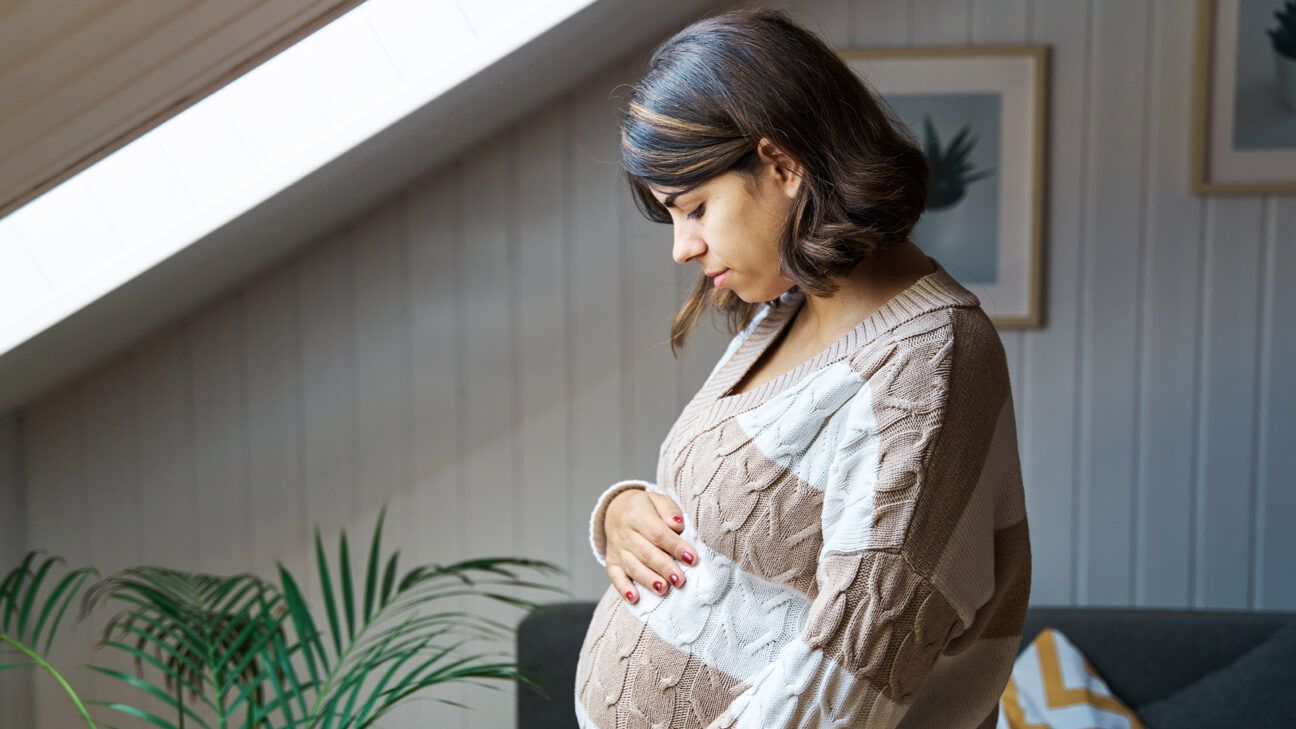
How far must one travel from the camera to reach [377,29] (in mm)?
1544

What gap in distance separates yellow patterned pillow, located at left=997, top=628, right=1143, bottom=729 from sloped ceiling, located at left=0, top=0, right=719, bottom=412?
1324 mm

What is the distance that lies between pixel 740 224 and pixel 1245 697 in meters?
1.56

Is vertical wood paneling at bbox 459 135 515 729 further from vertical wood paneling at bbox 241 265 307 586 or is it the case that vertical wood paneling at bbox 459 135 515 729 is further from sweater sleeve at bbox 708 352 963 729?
sweater sleeve at bbox 708 352 963 729

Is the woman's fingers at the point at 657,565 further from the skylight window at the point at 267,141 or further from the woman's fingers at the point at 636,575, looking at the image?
the skylight window at the point at 267,141

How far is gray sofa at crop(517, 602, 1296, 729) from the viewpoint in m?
2.15

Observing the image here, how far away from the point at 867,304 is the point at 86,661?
203cm

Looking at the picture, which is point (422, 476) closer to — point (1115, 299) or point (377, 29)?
point (377, 29)

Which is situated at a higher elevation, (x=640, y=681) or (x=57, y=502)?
(x=640, y=681)

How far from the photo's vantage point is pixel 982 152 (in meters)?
2.24

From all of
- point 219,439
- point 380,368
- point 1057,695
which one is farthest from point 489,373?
point 1057,695

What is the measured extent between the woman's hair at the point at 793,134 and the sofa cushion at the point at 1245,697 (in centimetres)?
146

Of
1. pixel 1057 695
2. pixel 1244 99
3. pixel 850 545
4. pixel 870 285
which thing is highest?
pixel 1244 99

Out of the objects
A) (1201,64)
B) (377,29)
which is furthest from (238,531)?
(1201,64)

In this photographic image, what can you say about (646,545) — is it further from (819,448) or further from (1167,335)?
(1167,335)
